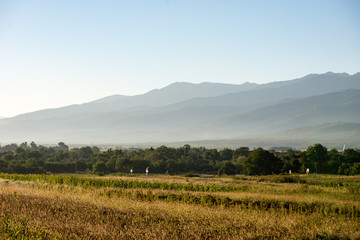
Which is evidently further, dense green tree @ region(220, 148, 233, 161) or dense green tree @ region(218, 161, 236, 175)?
dense green tree @ region(220, 148, 233, 161)

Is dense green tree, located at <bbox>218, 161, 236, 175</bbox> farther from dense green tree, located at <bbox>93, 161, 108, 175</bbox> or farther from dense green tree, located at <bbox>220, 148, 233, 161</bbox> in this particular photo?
dense green tree, located at <bbox>220, 148, 233, 161</bbox>

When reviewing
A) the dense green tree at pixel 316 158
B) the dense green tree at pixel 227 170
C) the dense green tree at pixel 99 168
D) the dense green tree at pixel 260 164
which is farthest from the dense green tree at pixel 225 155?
the dense green tree at pixel 99 168

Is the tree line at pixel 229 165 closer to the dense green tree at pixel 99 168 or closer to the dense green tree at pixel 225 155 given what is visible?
the dense green tree at pixel 99 168

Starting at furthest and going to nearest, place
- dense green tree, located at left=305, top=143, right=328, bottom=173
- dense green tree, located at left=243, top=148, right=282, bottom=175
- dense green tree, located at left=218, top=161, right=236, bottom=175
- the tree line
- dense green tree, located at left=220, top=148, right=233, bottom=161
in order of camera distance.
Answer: dense green tree, located at left=220, top=148, right=233, bottom=161, dense green tree, located at left=218, top=161, right=236, bottom=175, dense green tree, located at left=305, top=143, right=328, bottom=173, the tree line, dense green tree, located at left=243, top=148, right=282, bottom=175

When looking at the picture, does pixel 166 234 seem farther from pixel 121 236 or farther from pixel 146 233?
pixel 121 236

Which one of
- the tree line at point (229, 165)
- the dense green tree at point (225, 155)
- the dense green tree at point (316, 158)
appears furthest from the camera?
the dense green tree at point (225, 155)

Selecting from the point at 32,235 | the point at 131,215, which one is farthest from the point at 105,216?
the point at 32,235

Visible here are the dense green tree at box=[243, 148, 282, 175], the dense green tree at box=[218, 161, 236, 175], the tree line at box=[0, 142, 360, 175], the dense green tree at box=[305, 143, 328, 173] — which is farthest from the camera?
the dense green tree at box=[218, 161, 236, 175]

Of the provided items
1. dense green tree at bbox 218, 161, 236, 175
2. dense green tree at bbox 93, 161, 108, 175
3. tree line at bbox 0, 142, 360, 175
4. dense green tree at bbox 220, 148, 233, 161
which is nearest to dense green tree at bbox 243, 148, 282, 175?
tree line at bbox 0, 142, 360, 175

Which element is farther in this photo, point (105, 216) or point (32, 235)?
point (105, 216)

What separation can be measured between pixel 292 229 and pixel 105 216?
6683 mm

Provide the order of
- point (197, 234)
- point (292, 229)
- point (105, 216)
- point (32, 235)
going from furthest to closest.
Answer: point (105, 216) → point (292, 229) → point (197, 234) → point (32, 235)

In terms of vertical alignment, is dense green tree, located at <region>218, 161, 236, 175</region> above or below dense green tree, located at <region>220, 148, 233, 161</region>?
below

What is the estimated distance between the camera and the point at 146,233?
1205 cm
